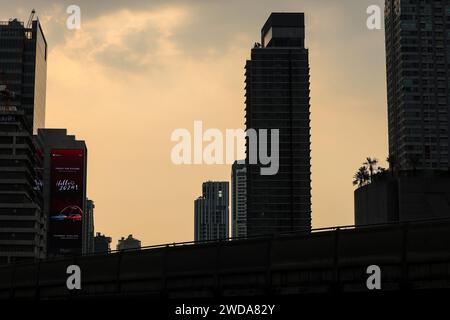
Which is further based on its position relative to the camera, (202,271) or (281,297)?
(202,271)

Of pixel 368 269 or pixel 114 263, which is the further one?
pixel 114 263

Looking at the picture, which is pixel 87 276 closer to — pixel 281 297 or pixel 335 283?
pixel 281 297

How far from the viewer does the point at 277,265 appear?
A: 27031mm

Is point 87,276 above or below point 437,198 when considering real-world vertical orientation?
below
